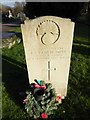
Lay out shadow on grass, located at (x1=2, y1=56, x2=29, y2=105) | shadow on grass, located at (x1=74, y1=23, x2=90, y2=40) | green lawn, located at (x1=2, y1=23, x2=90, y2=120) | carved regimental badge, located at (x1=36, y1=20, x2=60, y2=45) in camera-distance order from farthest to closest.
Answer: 1. shadow on grass, located at (x1=74, y1=23, x2=90, y2=40)
2. shadow on grass, located at (x1=2, y1=56, x2=29, y2=105)
3. green lawn, located at (x1=2, y1=23, x2=90, y2=120)
4. carved regimental badge, located at (x1=36, y1=20, x2=60, y2=45)

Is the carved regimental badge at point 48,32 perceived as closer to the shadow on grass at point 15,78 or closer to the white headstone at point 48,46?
the white headstone at point 48,46

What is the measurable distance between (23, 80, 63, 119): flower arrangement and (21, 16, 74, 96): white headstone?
0.30 metres

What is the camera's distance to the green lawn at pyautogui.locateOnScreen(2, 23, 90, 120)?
16.8ft

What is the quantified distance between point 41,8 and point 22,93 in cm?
1432

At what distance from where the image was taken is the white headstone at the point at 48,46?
192 inches

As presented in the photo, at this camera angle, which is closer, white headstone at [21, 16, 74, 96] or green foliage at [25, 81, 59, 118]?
white headstone at [21, 16, 74, 96]

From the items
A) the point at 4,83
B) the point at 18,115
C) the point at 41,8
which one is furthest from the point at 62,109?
the point at 41,8

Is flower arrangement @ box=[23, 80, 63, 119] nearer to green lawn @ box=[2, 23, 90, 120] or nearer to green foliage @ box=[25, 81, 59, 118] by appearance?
green foliage @ box=[25, 81, 59, 118]

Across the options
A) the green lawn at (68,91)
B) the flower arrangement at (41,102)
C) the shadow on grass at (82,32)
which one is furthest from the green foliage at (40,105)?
the shadow on grass at (82,32)

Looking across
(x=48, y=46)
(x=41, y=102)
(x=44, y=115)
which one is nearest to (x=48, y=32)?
(x=48, y=46)

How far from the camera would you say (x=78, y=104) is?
5395 mm

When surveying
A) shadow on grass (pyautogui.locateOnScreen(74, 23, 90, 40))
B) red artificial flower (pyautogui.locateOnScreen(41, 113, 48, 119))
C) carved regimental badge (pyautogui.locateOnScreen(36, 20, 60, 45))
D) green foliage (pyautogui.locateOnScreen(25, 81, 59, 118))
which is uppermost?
carved regimental badge (pyautogui.locateOnScreen(36, 20, 60, 45))

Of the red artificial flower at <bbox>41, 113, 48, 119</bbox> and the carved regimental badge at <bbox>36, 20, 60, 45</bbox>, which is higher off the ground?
the carved regimental badge at <bbox>36, 20, 60, 45</bbox>

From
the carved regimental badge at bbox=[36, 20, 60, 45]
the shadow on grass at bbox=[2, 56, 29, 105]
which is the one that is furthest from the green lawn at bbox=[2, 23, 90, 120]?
the carved regimental badge at bbox=[36, 20, 60, 45]
